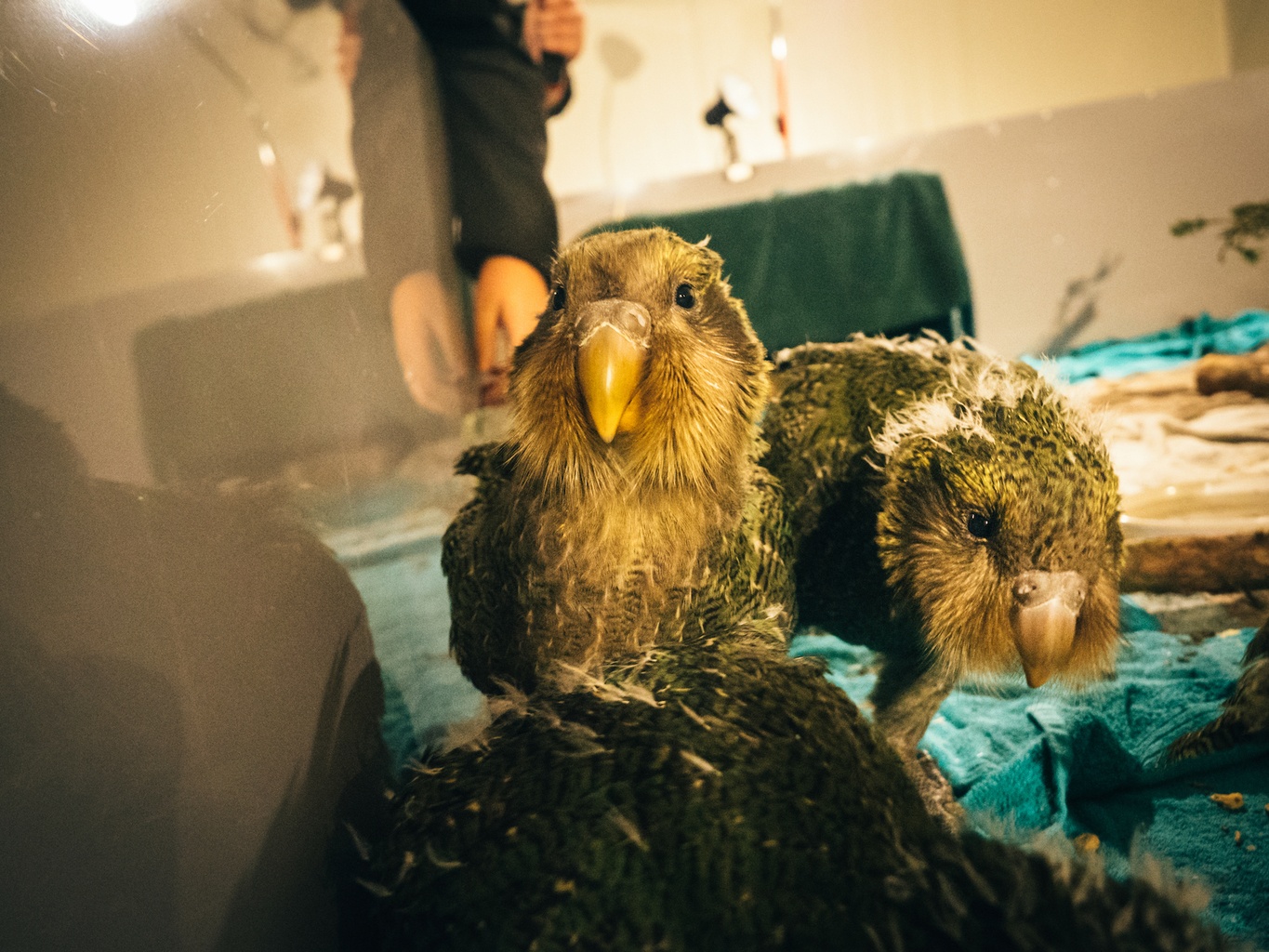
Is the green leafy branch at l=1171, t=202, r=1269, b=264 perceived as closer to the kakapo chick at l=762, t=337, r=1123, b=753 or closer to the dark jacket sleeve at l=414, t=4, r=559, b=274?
the kakapo chick at l=762, t=337, r=1123, b=753

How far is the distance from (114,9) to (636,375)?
418mm

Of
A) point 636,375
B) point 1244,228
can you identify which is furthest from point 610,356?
point 1244,228

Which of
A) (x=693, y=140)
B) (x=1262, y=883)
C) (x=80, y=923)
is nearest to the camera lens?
(x=80, y=923)

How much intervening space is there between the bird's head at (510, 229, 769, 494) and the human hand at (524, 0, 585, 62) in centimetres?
52

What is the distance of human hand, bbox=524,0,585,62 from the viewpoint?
924 mm

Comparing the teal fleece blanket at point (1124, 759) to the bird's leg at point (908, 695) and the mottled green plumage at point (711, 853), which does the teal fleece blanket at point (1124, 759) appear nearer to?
the bird's leg at point (908, 695)

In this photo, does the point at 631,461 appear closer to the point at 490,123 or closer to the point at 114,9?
the point at 114,9

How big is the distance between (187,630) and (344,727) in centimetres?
23

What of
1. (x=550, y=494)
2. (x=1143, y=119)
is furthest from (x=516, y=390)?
(x=1143, y=119)

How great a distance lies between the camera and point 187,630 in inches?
17.6

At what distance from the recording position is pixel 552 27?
942mm

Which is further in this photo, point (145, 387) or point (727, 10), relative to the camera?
point (727, 10)

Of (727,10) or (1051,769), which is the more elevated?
(727,10)

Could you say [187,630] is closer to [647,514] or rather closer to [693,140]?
[647,514]
